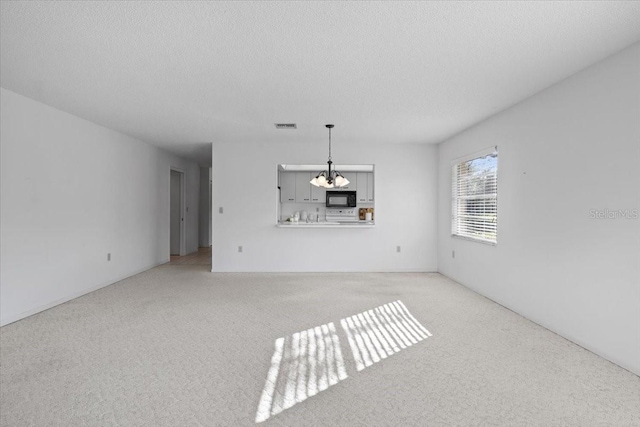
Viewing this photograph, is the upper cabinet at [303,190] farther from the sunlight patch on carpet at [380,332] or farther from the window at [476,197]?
the sunlight patch on carpet at [380,332]

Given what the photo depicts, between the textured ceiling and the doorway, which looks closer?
the textured ceiling

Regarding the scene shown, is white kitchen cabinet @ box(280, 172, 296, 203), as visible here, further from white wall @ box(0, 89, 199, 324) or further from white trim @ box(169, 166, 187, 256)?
white trim @ box(169, 166, 187, 256)

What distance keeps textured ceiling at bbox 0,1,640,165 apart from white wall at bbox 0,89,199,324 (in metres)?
0.42

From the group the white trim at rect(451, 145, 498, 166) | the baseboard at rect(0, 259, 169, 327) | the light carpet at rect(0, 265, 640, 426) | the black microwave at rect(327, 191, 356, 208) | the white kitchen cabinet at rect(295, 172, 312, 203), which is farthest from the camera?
the white kitchen cabinet at rect(295, 172, 312, 203)

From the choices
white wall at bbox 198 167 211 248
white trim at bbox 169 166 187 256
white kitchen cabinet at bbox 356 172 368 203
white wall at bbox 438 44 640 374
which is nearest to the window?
white wall at bbox 438 44 640 374

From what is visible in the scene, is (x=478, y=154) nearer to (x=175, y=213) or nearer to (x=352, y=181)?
(x=352, y=181)

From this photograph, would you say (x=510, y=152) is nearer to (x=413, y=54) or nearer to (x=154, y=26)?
(x=413, y=54)

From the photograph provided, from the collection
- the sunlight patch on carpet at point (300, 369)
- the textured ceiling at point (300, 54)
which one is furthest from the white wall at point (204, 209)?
the sunlight patch on carpet at point (300, 369)

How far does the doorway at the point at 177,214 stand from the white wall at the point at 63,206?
194 cm

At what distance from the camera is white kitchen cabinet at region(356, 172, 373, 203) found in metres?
7.32

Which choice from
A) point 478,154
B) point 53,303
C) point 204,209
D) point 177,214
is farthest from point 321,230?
point 204,209

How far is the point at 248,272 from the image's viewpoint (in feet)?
21.6

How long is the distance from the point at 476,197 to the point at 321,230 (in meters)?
2.77

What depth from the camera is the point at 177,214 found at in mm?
8828
